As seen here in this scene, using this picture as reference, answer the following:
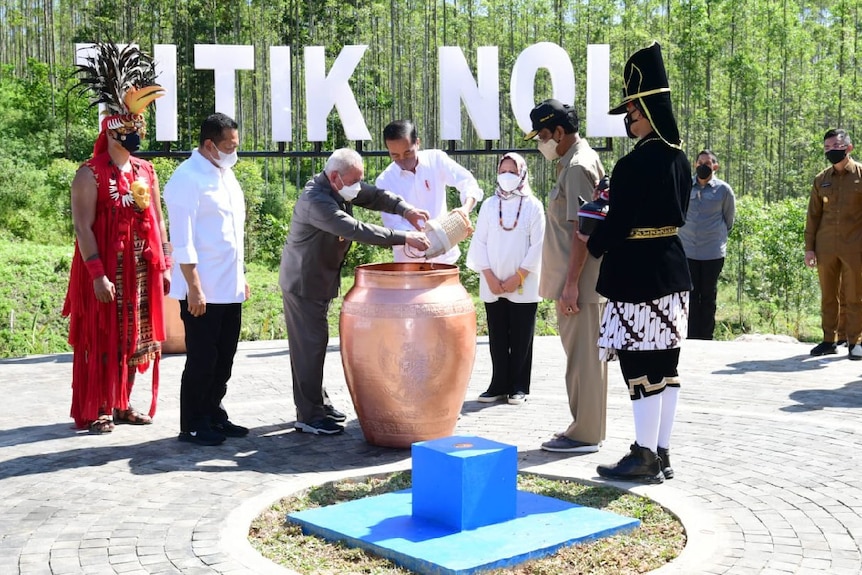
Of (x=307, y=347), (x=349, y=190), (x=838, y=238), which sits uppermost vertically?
(x=349, y=190)

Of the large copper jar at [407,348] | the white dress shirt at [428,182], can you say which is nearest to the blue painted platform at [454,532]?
the large copper jar at [407,348]

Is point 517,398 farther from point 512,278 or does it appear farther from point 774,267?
point 774,267

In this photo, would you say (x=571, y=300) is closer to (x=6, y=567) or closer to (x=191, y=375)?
(x=191, y=375)

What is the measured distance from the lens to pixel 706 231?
11.2 metres

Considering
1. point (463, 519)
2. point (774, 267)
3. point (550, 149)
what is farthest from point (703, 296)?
point (774, 267)

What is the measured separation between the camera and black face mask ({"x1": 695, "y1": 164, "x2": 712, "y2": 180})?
1120 cm

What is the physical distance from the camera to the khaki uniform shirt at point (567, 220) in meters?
5.86

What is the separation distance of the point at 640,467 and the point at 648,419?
0.26 meters

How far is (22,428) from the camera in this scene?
685 centimetres

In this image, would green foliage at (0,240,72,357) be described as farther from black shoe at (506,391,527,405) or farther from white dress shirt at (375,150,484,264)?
black shoe at (506,391,527,405)

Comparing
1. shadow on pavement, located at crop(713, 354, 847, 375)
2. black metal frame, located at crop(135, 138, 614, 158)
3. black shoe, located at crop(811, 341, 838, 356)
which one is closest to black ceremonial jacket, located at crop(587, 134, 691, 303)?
shadow on pavement, located at crop(713, 354, 847, 375)

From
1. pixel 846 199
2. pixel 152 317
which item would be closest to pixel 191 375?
pixel 152 317

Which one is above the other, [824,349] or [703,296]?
[703,296]

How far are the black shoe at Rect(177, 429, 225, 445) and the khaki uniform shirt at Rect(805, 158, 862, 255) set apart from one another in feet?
20.8
